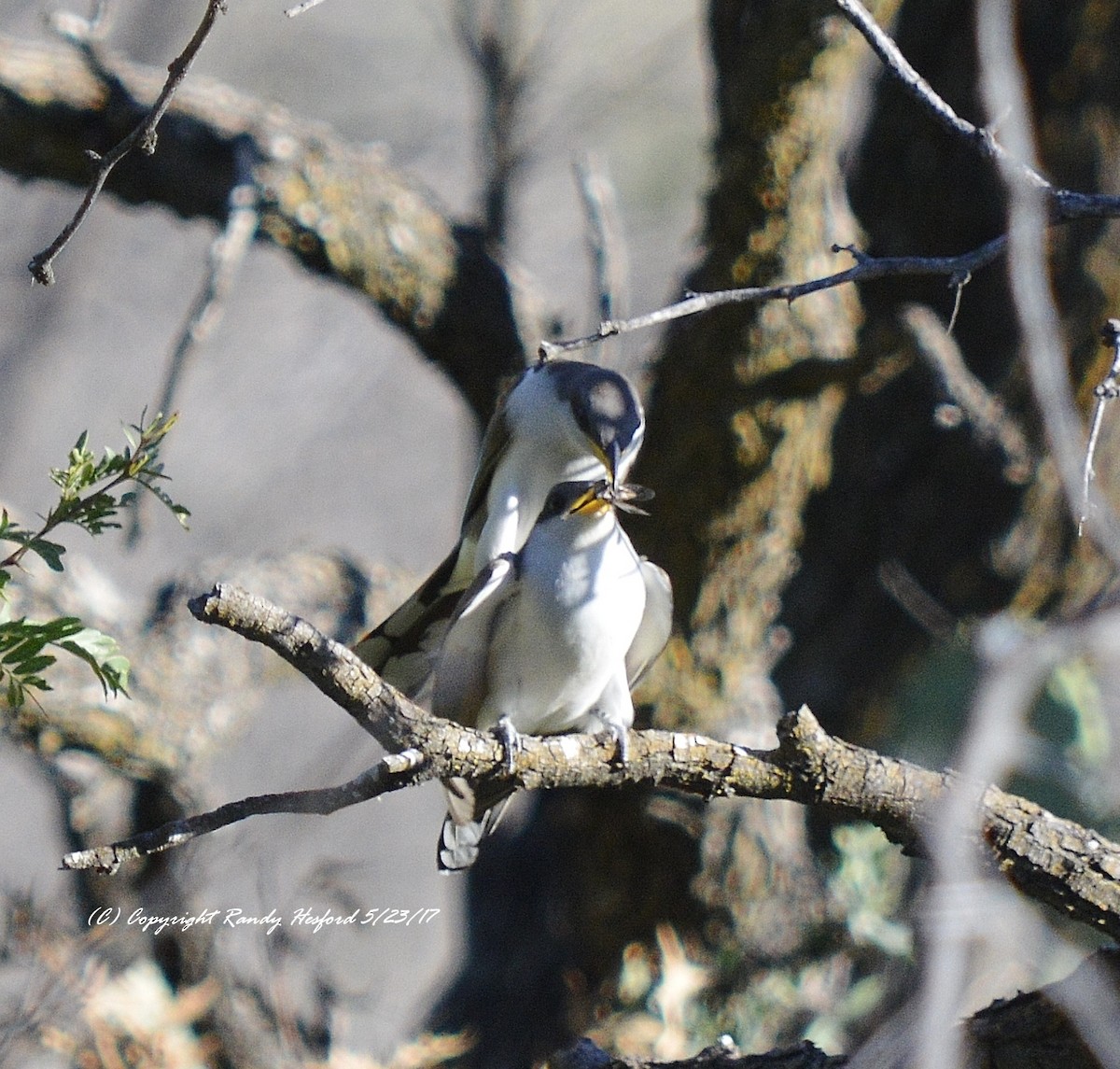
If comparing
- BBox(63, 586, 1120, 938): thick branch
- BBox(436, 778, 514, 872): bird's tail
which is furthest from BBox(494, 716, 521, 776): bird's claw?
BBox(436, 778, 514, 872): bird's tail

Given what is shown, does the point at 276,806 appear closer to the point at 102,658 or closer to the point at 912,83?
the point at 102,658

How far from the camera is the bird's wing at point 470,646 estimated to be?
275cm

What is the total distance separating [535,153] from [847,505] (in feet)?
7.26

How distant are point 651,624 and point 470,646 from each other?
396 millimetres

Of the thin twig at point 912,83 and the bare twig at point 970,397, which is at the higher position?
the bare twig at point 970,397

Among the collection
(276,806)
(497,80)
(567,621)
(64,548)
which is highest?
(497,80)

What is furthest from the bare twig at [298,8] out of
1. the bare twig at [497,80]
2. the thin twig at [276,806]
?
the bare twig at [497,80]

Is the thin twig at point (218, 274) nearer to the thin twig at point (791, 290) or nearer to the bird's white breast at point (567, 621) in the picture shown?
the bird's white breast at point (567, 621)

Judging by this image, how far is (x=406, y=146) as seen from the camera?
6957 millimetres

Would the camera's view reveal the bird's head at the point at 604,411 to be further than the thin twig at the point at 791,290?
Yes

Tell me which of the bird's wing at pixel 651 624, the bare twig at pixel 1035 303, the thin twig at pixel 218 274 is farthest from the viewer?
the thin twig at pixel 218 274

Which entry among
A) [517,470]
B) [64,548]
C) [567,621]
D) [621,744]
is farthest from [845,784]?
[517,470]

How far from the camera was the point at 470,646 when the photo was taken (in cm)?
285

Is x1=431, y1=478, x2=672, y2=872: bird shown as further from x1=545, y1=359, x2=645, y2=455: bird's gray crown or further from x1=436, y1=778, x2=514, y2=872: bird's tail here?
x1=545, y1=359, x2=645, y2=455: bird's gray crown
